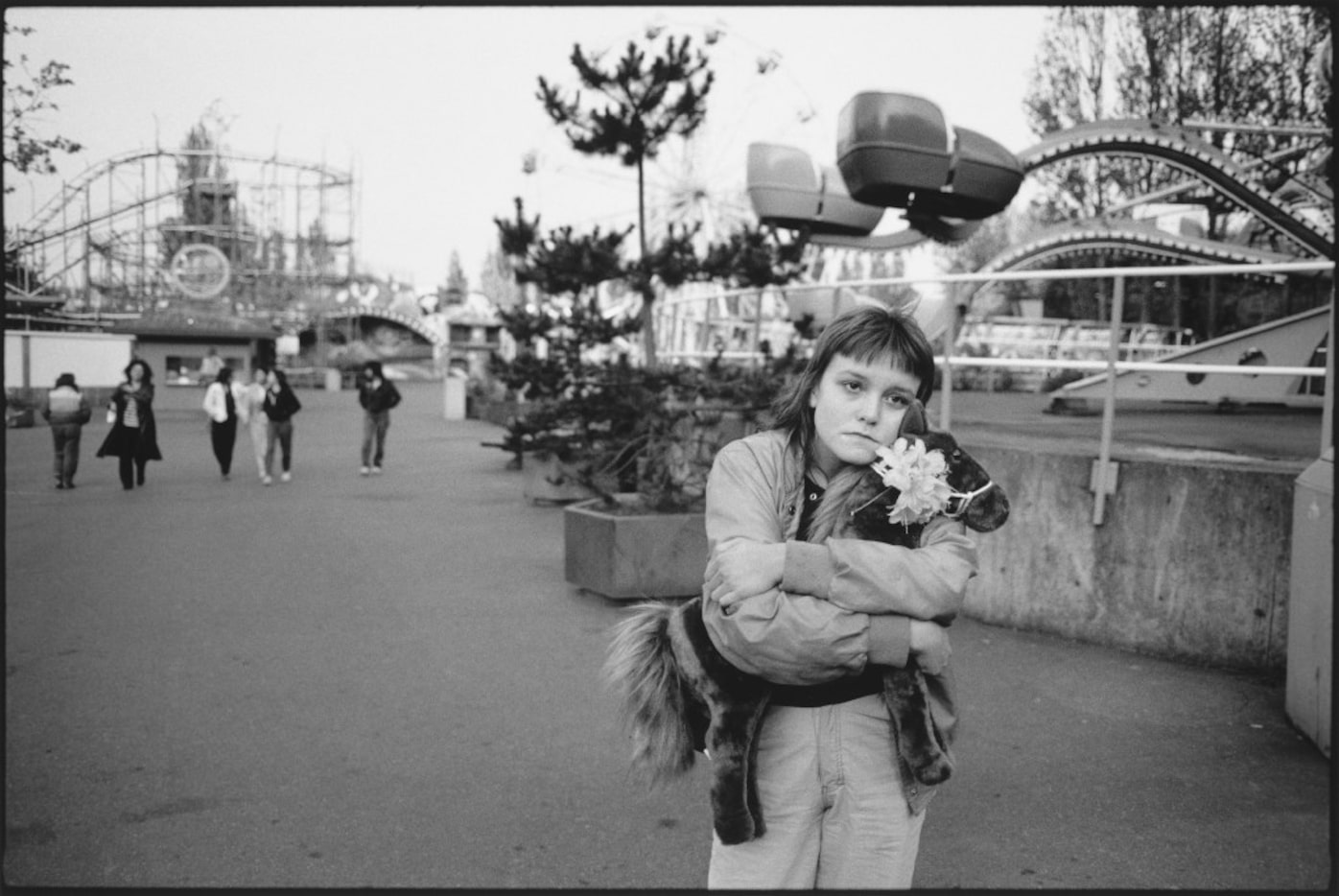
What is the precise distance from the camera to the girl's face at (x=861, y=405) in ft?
7.38

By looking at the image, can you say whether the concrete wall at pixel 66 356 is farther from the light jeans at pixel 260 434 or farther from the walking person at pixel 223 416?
the light jeans at pixel 260 434

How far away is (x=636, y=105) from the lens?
9.66 m

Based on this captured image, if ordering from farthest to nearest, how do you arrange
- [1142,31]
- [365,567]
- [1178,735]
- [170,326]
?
[170,326]
[1142,31]
[365,567]
[1178,735]

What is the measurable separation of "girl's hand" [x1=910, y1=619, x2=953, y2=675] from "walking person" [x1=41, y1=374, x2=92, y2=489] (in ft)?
45.0

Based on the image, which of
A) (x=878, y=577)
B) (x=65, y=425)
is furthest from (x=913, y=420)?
(x=65, y=425)

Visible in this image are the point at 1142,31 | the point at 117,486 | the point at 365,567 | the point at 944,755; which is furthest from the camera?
the point at 1142,31

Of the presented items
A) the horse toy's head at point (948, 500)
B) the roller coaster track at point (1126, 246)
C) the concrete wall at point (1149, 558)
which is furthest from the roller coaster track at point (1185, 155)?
the horse toy's head at point (948, 500)

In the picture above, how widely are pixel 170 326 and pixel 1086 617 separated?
105ft

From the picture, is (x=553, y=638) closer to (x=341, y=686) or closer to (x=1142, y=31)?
(x=341, y=686)

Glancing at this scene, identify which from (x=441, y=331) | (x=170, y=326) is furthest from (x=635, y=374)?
(x=441, y=331)

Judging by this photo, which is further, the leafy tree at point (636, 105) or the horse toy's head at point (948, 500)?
the leafy tree at point (636, 105)

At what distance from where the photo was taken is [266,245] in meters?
71.3

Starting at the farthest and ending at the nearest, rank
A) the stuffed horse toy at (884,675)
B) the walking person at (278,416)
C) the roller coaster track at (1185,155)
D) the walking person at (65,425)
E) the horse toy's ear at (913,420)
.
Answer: the roller coaster track at (1185,155), the walking person at (278,416), the walking person at (65,425), the horse toy's ear at (913,420), the stuffed horse toy at (884,675)

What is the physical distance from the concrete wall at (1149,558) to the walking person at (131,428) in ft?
35.0
